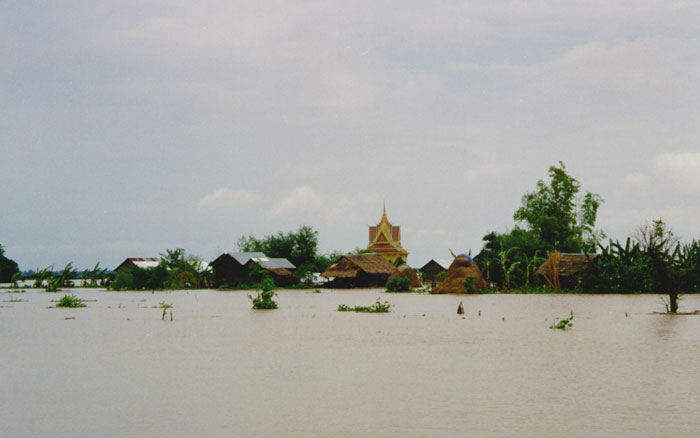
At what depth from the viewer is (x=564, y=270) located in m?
38.8

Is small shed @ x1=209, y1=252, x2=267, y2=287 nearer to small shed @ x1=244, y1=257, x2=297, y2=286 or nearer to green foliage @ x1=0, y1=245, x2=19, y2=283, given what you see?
small shed @ x1=244, y1=257, x2=297, y2=286

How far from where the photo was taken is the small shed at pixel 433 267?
223ft

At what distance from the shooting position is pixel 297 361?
1201cm

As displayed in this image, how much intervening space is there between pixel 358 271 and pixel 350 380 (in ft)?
131

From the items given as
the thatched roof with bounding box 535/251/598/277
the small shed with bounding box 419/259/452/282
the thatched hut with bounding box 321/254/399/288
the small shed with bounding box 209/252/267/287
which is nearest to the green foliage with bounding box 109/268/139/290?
the small shed with bounding box 209/252/267/287

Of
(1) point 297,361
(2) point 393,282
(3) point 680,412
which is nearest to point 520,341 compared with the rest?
(1) point 297,361

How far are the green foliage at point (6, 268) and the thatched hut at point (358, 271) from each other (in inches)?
1007

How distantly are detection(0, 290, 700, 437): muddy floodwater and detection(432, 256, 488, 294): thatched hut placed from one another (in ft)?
58.6

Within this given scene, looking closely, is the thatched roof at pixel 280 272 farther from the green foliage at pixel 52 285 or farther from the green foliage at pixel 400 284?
the green foliage at pixel 52 285

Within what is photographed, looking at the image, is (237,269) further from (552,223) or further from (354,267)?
(552,223)

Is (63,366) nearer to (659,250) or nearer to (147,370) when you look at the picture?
(147,370)

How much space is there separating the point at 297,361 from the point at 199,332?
5.79 meters

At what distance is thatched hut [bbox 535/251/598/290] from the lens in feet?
126

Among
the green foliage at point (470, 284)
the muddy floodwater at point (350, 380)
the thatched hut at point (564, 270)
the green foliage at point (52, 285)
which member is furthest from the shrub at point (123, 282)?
the muddy floodwater at point (350, 380)
